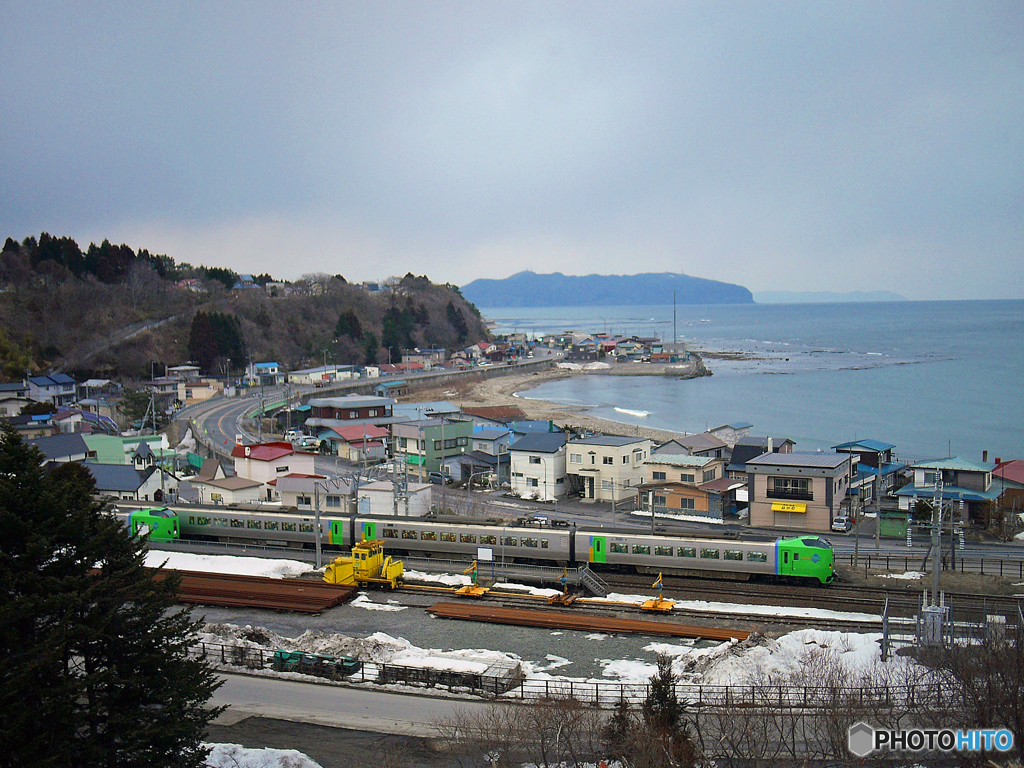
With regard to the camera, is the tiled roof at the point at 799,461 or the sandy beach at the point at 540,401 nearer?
the tiled roof at the point at 799,461

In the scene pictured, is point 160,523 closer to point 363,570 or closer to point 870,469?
point 363,570

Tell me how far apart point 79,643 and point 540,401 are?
5881cm

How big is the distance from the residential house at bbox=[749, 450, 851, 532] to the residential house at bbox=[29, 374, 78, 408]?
4530 cm

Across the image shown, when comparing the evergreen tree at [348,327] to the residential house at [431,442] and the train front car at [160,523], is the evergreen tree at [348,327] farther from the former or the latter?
the train front car at [160,523]

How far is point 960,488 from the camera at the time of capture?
84.3 ft

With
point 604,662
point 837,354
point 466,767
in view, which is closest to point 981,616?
point 604,662

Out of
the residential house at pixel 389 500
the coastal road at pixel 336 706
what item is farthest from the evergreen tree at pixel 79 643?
the residential house at pixel 389 500

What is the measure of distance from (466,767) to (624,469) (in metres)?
20.0

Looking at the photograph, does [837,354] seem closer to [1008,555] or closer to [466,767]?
[1008,555]

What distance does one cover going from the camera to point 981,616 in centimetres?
1430

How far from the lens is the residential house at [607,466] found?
1136 inches

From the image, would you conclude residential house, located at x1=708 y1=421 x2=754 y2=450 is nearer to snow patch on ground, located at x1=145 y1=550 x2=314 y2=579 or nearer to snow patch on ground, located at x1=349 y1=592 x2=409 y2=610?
snow patch on ground, located at x1=145 y1=550 x2=314 y2=579

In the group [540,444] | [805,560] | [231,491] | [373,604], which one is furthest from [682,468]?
[231,491]

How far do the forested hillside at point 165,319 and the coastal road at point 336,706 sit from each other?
175 feet
